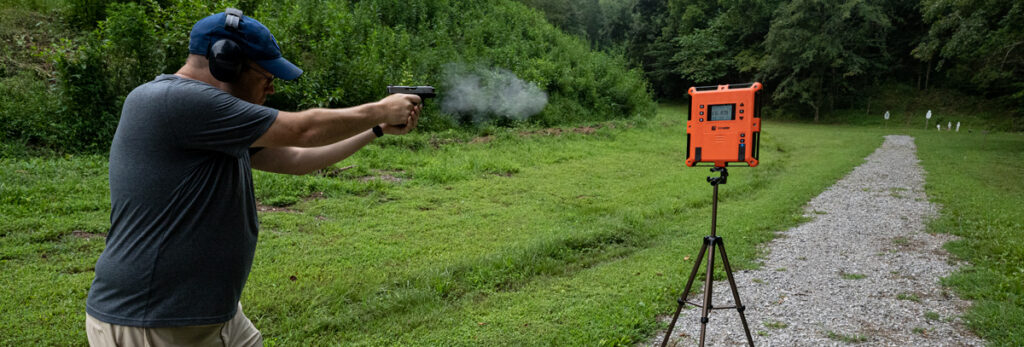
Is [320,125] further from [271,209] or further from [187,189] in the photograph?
[271,209]

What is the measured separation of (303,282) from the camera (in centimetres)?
442

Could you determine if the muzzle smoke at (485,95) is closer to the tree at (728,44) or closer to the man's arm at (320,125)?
the man's arm at (320,125)

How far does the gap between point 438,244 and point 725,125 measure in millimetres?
3429

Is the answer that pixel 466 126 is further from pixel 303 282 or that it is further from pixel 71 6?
pixel 303 282

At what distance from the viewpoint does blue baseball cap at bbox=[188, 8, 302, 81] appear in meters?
1.70

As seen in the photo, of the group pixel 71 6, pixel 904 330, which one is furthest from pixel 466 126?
pixel 904 330

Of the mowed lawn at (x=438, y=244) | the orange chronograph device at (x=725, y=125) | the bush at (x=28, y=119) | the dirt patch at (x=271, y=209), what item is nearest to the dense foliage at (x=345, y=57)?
the bush at (x=28, y=119)

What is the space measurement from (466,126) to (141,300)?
12.6 m

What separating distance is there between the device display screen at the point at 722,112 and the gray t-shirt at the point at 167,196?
2.49 metres

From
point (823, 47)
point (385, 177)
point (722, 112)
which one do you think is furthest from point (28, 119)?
point (823, 47)

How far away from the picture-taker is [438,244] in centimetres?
567

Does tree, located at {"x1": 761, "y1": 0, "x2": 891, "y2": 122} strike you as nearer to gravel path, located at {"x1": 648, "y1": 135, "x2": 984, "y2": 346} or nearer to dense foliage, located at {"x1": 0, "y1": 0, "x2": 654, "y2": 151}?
dense foliage, located at {"x1": 0, "y1": 0, "x2": 654, "y2": 151}

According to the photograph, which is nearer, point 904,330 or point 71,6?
point 904,330

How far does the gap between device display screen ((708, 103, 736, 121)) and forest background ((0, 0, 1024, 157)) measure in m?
9.48
